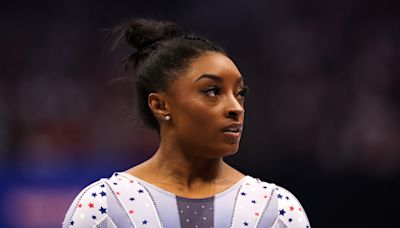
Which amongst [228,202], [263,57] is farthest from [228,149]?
[263,57]

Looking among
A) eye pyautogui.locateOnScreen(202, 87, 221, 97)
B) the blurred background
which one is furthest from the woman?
the blurred background

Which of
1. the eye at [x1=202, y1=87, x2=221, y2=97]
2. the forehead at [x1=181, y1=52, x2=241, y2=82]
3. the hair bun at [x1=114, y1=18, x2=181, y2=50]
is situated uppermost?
the hair bun at [x1=114, y1=18, x2=181, y2=50]

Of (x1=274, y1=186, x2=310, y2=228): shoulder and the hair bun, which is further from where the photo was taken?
the hair bun

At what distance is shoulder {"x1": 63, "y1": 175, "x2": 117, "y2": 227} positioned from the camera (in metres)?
1.34

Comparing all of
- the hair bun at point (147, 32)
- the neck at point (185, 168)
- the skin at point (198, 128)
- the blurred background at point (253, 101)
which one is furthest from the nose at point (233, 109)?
the blurred background at point (253, 101)

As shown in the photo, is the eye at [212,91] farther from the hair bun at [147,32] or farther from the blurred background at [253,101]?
the blurred background at [253,101]

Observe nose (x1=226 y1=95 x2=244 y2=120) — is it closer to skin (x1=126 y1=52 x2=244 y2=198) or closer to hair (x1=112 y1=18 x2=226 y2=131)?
skin (x1=126 y1=52 x2=244 y2=198)

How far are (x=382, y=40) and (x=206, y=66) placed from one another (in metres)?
0.80

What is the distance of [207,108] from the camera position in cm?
138

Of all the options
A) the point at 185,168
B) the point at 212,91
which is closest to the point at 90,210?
the point at 185,168

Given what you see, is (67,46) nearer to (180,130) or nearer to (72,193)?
(72,193)

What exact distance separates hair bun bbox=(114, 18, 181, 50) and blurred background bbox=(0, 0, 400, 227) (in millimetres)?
505

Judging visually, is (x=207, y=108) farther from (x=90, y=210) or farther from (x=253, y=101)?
(x=253, y=101)

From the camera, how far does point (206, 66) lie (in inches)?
55.6
